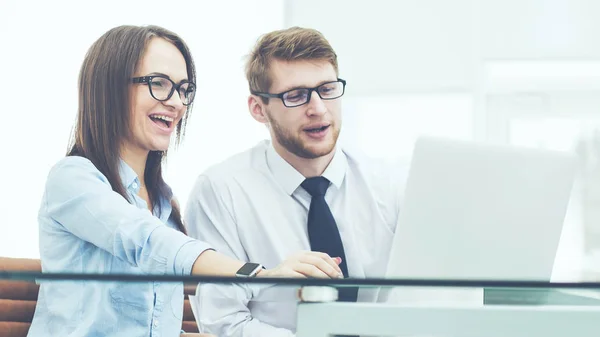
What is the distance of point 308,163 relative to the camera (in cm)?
178

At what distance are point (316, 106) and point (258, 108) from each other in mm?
230

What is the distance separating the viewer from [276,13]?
4.68m

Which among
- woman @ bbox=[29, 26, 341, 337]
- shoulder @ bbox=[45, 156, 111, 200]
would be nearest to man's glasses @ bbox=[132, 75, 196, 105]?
woman @ bbox=[29, 26, 341, 337]

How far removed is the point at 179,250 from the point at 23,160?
10.5 ft

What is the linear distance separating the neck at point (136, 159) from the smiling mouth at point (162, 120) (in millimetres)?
69

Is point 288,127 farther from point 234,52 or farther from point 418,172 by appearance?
point 234,52

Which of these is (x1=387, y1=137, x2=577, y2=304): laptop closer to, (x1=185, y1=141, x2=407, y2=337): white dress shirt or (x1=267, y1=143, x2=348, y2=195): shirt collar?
(x1=185, y1=141, x2=407, y2=337): white dress shirt

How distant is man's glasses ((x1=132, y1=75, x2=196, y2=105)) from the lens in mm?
1432

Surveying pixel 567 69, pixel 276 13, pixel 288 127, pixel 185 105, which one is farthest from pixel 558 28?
pixel 185 105

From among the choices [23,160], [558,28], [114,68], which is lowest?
[23,160]

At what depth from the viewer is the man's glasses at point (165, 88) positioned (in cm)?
143

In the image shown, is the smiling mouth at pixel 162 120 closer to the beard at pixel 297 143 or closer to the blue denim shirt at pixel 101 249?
the blue denim shirt at pixel 101 249

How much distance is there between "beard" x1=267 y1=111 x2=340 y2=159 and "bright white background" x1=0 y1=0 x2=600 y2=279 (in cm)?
260

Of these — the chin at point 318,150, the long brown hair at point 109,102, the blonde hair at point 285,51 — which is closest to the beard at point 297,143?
the chin at point 318,150
